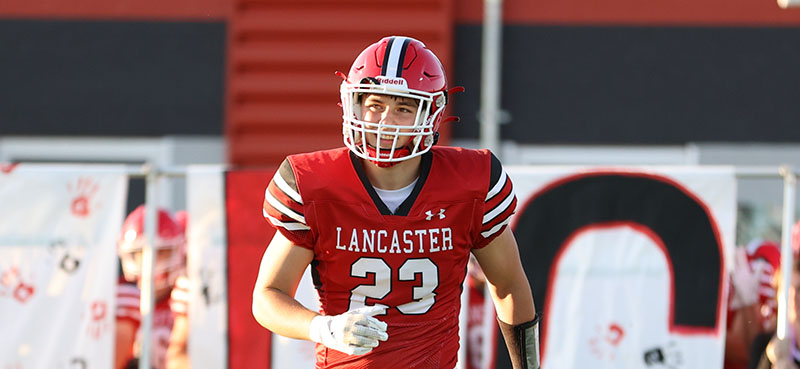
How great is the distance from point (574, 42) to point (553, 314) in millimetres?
3971

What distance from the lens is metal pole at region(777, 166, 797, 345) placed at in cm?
491

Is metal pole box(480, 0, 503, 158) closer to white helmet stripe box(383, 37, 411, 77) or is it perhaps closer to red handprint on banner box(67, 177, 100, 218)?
red handprint on banner box(67, 177, 100, 218)

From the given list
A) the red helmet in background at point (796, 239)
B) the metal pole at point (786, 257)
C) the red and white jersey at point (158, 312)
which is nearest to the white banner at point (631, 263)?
the metal pole at point (786, 257)

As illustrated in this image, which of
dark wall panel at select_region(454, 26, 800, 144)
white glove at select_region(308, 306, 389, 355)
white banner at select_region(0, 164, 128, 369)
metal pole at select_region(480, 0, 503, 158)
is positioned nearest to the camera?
white glove at select_region(308, 306, 389, 355)

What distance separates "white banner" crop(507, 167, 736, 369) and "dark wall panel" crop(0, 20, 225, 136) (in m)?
4.21

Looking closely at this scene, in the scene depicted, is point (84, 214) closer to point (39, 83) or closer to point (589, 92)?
point (39, 83)

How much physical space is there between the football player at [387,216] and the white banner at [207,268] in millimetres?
1993

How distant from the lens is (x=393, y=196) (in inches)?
120

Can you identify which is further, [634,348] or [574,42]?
[574,42]

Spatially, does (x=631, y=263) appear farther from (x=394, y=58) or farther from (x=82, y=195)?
(x=82, y=195)

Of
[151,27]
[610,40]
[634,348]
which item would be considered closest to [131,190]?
[151,27]

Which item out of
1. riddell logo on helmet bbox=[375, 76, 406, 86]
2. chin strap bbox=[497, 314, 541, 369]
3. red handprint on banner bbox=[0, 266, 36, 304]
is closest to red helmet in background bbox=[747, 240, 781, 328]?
chin strap bbox=[497, 314, 541, 369]

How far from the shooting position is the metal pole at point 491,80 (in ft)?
26.9

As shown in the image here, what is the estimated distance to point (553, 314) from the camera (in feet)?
16.3
